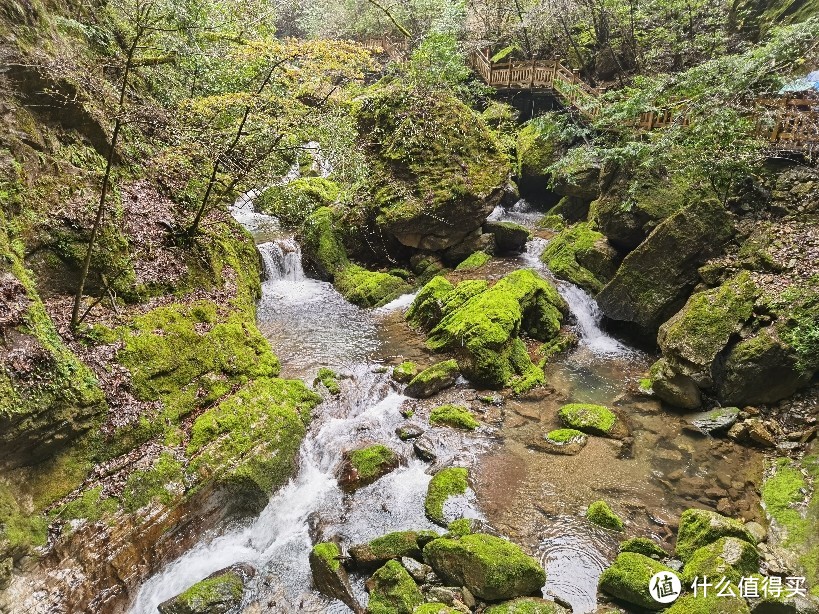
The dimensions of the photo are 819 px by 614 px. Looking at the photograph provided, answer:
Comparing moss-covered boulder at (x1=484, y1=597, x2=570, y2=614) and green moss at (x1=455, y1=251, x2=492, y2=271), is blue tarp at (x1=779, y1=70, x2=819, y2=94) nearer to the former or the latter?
green moss at (x1=455, y1=251, x2=492, y2=271)

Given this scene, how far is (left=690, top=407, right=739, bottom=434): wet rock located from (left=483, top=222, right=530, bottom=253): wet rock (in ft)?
30.0

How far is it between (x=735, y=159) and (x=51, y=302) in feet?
46.7

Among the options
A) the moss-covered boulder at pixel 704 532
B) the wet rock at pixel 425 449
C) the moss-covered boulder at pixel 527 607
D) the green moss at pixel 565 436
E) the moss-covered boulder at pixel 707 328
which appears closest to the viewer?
the moss-covered boulder at pixel 527 607

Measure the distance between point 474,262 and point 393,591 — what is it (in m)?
11.4

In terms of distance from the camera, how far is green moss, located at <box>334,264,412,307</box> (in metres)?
14.1

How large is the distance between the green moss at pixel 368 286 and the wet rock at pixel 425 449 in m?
6.25

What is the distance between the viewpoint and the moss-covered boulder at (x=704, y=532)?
5926 millimetres

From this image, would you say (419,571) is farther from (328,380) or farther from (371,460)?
(328,380)

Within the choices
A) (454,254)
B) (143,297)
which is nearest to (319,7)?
(454,254)

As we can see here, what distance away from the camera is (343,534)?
6672mm

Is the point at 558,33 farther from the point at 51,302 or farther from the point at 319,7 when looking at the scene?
the point at 51,302

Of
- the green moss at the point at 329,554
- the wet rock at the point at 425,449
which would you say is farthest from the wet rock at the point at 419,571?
the wet rock at the point at 425,449

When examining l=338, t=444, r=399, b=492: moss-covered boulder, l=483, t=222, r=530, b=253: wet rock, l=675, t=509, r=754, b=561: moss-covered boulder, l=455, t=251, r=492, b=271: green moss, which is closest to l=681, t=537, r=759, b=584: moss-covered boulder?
l=675, t=509, r=754, b=561: moss-covered boulder

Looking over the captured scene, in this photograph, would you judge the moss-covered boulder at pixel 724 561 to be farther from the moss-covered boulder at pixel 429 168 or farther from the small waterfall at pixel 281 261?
the small waterfall at pixel 281 261
